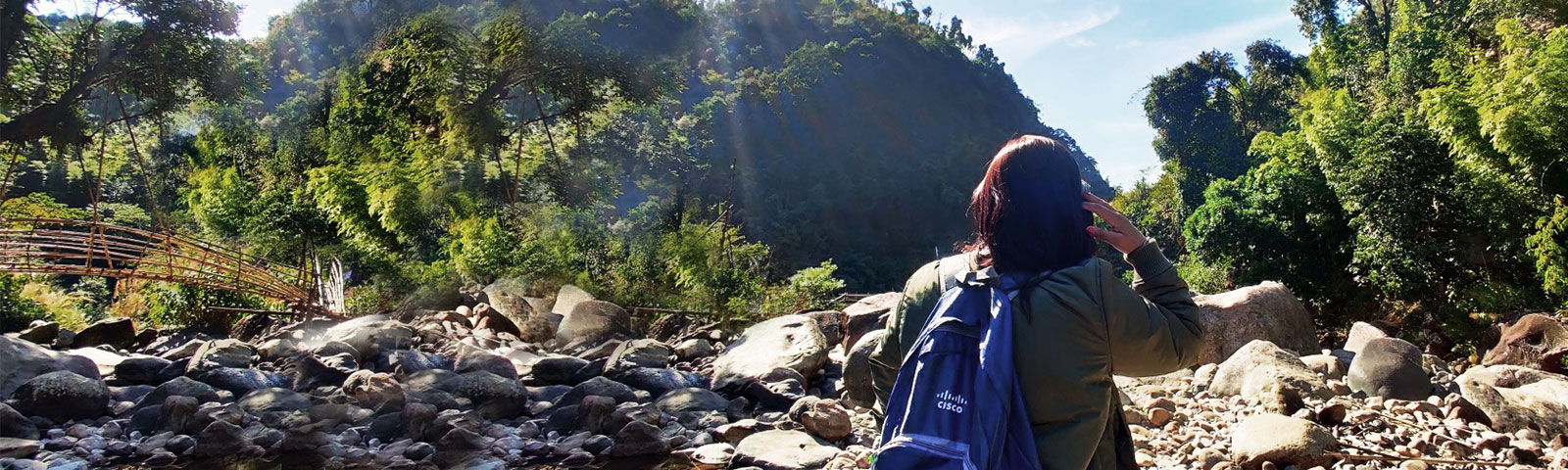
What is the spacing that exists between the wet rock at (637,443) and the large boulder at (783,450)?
551 millimetres

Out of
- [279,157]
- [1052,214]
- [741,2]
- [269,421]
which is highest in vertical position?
[741,2]

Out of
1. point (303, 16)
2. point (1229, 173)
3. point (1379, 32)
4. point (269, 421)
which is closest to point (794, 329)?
point (269, 421)

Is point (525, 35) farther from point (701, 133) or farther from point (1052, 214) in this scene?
point (701, 133)

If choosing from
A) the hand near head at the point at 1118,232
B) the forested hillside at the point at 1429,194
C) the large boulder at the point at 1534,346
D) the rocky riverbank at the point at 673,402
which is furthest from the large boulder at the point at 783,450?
the forested hillside at the point at 1429,194

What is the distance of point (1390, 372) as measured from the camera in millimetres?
4680

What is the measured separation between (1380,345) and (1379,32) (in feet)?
55.8

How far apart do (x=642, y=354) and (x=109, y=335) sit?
206 inches

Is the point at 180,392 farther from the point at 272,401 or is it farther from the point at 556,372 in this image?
the point at 556,372

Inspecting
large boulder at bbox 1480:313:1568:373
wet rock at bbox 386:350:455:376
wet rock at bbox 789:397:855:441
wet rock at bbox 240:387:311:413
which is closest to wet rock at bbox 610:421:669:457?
wet rock at bbox 789:397:855:441

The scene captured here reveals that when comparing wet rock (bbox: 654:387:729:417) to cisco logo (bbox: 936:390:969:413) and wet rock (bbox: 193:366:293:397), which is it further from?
cisco logo (bbox: 936:390:969:413)

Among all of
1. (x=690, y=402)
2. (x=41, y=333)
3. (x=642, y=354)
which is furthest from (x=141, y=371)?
(x=690, y=402)

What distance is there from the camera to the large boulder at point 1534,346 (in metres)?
5.54

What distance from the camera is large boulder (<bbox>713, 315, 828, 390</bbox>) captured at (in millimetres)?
6801

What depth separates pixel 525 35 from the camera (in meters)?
11.7
